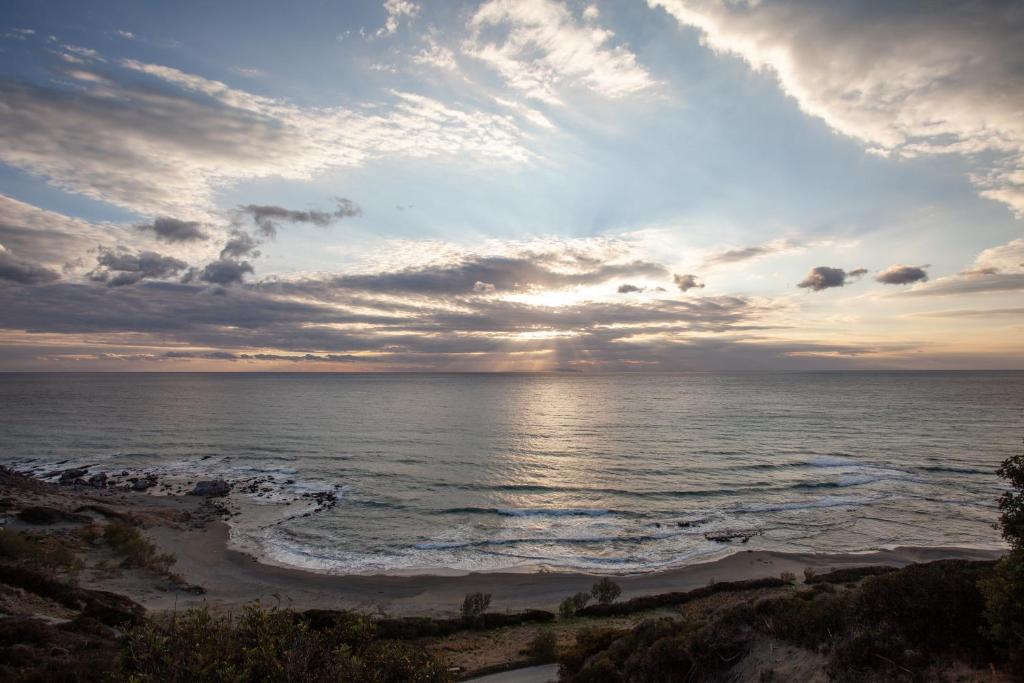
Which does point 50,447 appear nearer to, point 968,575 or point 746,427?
point 968,575

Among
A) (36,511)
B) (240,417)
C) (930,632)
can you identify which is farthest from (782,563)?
(240,417)

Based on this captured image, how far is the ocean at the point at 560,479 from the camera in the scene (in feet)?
99.8

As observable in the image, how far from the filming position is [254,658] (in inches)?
376

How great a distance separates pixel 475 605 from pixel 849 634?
1543cm

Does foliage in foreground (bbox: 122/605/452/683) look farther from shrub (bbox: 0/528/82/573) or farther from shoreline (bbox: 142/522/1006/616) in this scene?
shrub (bbox: 0/528/82/573)

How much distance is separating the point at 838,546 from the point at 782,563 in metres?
5.15

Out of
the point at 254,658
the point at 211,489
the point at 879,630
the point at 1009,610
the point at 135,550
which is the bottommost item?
the point at 211,489

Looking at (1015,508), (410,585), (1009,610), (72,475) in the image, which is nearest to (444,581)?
(410,585)

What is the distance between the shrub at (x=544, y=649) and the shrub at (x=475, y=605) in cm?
452

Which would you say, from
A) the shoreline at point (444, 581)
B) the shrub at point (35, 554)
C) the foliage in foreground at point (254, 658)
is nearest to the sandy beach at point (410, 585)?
the shoreline at point (444, 581)

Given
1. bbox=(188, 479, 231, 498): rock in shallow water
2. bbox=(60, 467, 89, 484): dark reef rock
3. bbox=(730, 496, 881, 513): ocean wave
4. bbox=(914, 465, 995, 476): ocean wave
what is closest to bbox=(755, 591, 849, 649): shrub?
bbox=(730, 496, 881, 513): ocean wave

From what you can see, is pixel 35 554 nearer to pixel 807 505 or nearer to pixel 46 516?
pixel 46 516

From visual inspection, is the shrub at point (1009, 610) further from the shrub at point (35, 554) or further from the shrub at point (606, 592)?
the shrub at point (35, 554)

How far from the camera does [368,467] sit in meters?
51.4
